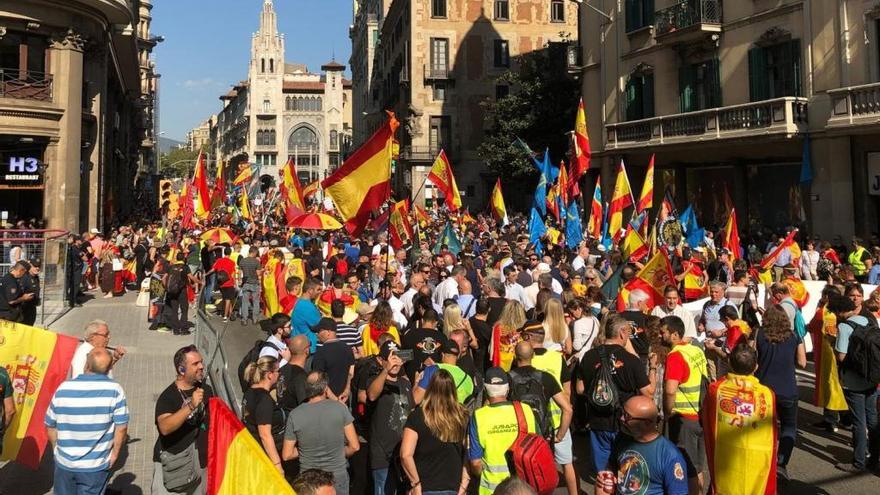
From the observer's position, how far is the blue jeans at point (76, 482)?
552cm

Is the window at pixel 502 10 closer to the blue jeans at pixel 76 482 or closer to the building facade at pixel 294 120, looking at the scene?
the blue jeans at pixel 76 482

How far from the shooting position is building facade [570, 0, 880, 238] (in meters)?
20.4

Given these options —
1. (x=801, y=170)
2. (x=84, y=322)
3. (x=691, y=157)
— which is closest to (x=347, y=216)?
(x=84, y=322)

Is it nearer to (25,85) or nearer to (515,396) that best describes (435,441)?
(515,396)

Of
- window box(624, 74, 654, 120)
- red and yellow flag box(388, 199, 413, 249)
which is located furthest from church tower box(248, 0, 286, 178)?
red and yellow flag box(388, 199, 413, 249)

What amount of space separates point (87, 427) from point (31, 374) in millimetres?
2177

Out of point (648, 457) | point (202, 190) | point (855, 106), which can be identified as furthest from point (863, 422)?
point (202, 190)

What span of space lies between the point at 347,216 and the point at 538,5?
4497 centimetres

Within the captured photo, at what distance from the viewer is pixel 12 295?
12133 millimetres

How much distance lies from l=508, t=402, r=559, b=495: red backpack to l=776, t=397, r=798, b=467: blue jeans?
3.57 m

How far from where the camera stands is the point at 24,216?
2814 cm

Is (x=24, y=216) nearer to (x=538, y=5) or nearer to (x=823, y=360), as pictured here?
(x=823, y=360)

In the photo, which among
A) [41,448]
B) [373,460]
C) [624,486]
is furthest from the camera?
[41,448]

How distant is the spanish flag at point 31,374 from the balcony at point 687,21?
22.8 meters
